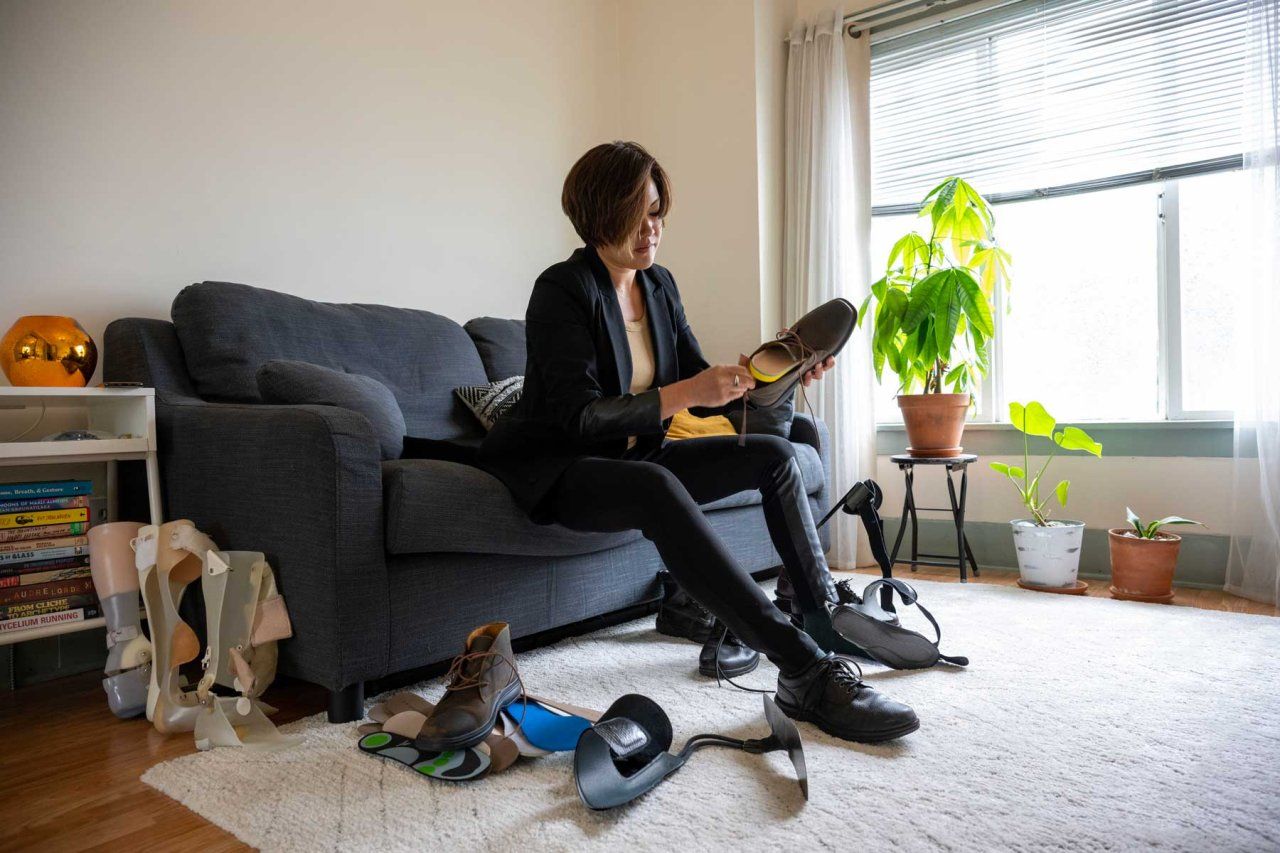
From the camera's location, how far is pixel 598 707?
4.95 ft

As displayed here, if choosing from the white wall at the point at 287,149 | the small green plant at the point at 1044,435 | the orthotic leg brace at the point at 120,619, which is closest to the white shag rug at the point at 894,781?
the orthotic leg brace at the point at 120,619

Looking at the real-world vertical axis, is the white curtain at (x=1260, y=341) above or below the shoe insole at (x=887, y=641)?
above

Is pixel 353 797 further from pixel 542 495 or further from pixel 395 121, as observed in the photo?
pixel 395 121

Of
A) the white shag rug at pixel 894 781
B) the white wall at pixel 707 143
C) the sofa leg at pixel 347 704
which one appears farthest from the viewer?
the white wall at pixel 707 143

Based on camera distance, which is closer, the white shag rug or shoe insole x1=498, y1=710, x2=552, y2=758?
the white shag rug

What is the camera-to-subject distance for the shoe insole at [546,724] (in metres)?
1.32

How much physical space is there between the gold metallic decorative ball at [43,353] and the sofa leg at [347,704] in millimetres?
894

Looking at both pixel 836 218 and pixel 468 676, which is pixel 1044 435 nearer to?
pixel 836 218

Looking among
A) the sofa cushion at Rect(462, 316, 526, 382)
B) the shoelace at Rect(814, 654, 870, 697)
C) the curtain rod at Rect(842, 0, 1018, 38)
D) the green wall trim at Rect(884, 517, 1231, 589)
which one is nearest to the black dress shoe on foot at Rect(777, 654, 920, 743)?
the shoelace at Rect(814, 654, 870, 697)

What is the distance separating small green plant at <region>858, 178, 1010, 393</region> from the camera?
289cm

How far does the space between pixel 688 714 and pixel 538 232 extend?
93.1 inches

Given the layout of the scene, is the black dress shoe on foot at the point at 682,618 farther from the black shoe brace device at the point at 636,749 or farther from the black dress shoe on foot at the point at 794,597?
the black shoe brace device at the point at 636,749

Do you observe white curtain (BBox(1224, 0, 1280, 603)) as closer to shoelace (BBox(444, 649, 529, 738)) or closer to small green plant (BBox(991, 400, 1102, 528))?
small green plant (BBox(991, 400, 1102, 528))

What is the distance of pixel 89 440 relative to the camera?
1.66 metres
